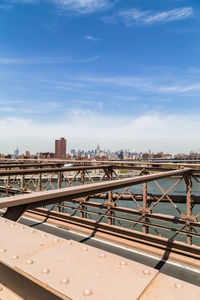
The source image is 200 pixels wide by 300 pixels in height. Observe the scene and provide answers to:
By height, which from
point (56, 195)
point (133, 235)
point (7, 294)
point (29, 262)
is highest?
point (56, 195)

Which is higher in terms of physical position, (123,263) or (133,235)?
(123,263)

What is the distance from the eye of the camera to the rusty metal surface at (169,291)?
936 mm

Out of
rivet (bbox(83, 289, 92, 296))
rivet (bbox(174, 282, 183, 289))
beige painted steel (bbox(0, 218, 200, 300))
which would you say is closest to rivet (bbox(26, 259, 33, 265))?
beige painted steel (bbox(0, 218, 200, 300))

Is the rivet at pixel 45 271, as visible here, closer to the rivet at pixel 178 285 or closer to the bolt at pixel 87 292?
the bolt at pixel 87 292

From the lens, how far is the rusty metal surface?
3.07 ft

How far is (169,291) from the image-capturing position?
971 mm

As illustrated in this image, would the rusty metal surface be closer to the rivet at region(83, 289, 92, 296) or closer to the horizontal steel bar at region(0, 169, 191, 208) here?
the rivet at region(83, 289, 92, 296)

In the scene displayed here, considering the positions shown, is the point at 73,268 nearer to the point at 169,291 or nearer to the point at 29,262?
the point at 29,262

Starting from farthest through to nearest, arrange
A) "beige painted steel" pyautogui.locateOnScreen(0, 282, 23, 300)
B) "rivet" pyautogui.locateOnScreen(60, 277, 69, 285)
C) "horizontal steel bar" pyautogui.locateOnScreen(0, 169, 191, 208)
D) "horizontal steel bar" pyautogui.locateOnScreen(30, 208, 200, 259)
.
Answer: "horizontal steel bar" pyautogui.locateOnScreen(30, 208, 200, 259)
"horizontal steel bar" pyautogui.locateOnScreen(0, 169, 191, 208)
"beige painted steel" pyautogui.locateOnScreen(0, 282, 23, 300)
"rivet" pyautogui.locateOnScreen(60, 277, 69, 285)

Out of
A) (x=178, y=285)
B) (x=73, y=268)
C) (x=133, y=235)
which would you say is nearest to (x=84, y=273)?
(x=73, y=268)

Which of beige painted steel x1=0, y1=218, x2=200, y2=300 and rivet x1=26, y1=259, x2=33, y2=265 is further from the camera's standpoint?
rivet x1=26, y1=259, x2=33, y2=265

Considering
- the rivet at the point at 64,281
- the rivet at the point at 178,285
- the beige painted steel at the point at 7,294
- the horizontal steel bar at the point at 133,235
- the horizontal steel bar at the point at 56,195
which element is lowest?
the horizontal steel bar at the point at 133,235

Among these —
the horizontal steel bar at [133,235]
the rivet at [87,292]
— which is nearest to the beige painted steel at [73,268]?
the rivet at [87,292]

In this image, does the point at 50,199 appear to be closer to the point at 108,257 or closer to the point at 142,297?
the point at 108,257
